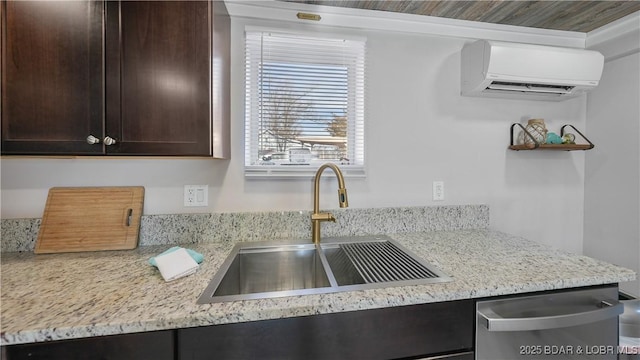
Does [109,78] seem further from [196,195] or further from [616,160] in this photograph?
[616,160]

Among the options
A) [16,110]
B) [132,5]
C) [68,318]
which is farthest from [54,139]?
[68,318]

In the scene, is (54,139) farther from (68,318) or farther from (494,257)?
(494,257)

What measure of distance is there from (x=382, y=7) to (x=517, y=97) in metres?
1.01

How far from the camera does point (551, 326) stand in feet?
2.79

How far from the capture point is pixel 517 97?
1692 mm

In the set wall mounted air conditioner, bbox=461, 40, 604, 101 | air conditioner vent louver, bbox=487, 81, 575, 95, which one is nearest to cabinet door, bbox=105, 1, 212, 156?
wall mounted air conditioner, bbox=461, 40, 604, 101

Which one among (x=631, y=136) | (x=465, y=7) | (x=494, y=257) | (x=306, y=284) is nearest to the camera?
(x=494, y=257)

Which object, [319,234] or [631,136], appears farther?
[631,136]

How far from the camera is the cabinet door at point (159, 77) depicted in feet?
3.36

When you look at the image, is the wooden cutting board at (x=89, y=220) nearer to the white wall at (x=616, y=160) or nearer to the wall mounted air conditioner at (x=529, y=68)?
the wall mounted air conditioner at (x=529, y=68)

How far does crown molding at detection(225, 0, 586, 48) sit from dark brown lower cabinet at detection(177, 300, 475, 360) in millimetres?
1430

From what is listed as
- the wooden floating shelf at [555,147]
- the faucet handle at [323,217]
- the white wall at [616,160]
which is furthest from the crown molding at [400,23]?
the faucet handle at [323,217]

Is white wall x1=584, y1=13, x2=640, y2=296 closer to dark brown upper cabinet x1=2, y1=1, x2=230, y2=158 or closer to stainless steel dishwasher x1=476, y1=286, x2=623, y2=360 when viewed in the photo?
stainless steel dishwasher x1=476, y1=286, x2=623, y2=360

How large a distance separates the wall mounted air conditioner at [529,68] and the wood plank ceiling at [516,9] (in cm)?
18
